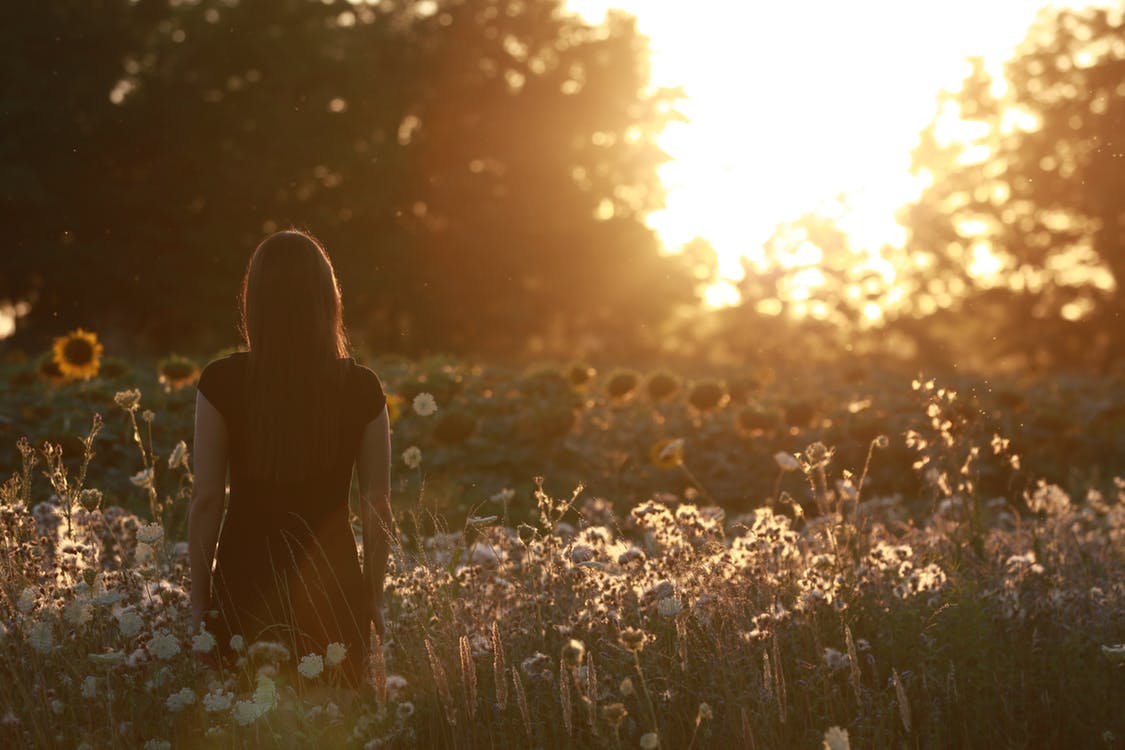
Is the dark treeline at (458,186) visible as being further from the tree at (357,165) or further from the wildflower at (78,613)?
the wildflower at (78,613)

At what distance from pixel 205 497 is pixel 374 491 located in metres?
0.53

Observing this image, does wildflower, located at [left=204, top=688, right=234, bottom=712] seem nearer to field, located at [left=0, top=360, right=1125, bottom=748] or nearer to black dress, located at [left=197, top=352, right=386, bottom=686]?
field, located at [left=0, top=360, right=1125, bottom=748]

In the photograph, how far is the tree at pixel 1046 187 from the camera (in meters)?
28.5

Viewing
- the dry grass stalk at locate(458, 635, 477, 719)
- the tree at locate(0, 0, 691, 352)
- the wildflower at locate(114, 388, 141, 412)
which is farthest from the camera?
the tree at locate(0, 0, 691, 352)

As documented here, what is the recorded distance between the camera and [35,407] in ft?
30.5

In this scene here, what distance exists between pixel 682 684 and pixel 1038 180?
92.1ft

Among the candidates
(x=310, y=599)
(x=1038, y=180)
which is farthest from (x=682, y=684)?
(x=1038, y=180)

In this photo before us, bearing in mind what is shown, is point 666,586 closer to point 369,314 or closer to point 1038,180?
point 369,314

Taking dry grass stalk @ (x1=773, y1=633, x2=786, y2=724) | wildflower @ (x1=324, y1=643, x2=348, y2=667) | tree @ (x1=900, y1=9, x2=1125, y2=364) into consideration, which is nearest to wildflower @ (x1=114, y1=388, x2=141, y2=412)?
wildflower @ (x1=324, y1=643, x2=348, y2=667)

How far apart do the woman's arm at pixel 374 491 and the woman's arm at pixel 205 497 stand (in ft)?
1.46

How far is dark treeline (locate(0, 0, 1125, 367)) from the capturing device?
78.5 ft

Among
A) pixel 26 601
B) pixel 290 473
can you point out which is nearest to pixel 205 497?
pixel 290 473

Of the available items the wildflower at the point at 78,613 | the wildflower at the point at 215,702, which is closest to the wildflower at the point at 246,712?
the wildflower at the point at 215,702

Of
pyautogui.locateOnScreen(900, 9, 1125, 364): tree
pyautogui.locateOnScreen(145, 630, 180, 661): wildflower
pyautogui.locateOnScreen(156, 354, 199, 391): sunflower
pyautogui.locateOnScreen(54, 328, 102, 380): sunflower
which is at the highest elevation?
pyautogui.locateOnScreen(900, 9, 1125, 364): tree
